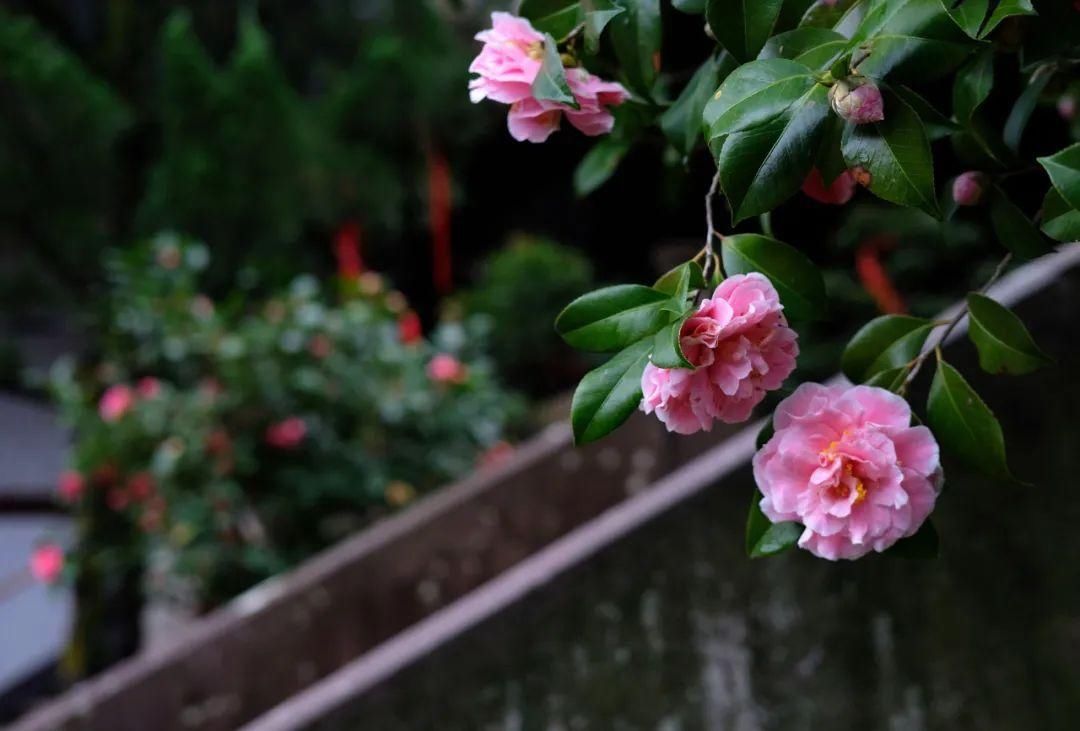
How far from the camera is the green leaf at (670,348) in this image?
587 millimetres

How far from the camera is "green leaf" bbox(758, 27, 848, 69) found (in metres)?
0.63

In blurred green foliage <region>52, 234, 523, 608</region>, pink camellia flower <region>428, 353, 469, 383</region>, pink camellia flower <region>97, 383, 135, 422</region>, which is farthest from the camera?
pink camellia flower <region>428, 353, 469, 383</region>

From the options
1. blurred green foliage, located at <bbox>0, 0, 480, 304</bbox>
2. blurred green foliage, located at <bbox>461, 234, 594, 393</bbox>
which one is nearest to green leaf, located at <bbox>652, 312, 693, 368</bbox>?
blurred green foliage, located at <bbox>0, 0, 480, 304</bbox>

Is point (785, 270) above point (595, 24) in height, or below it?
below

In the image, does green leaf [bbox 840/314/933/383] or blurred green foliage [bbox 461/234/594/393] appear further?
blurred green foliage [bbox 461/234/594/393]

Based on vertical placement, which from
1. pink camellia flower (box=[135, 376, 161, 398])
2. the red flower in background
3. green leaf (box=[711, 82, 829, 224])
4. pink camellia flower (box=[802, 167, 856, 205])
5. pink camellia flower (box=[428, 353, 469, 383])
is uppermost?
green leaf (box=[711, 82, 829, 224])

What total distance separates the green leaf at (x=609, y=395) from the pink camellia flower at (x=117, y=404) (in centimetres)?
282

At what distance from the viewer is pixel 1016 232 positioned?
76 centimetres

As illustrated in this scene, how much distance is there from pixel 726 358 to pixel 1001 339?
0.29 meters

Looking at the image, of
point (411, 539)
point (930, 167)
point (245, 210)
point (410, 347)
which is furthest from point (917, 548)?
point (245, 210)

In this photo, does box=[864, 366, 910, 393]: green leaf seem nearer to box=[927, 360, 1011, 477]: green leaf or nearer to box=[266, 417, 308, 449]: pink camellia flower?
box=[927, 360, 1011, 477]: green leaf

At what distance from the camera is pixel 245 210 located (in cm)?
437

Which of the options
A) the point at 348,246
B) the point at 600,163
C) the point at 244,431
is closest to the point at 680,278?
the point at 600,163

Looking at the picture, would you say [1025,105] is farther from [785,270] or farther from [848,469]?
[848,469]
